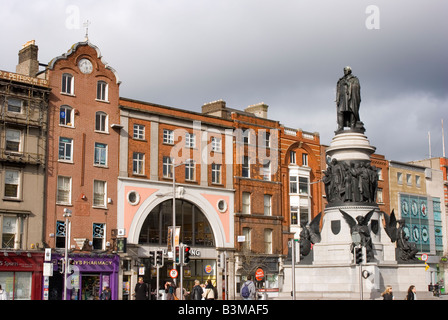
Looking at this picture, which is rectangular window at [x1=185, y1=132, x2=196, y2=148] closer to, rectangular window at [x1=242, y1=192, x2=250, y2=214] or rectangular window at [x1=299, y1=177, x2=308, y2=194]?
rectangular window at [x1=242, y1=192, x2=250, y2=214]

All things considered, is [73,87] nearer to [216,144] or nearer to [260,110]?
[216,144]

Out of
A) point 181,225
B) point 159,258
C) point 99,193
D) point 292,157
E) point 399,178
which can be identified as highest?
point 292,157

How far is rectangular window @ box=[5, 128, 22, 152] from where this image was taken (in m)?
46.7

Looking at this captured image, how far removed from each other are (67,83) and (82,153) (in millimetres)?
5803

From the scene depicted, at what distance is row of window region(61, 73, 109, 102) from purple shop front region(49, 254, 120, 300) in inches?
518

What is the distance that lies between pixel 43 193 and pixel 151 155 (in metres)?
10.7

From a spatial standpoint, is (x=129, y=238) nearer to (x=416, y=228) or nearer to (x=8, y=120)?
(x=8, y=120)

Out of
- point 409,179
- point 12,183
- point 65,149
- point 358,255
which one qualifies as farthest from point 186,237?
point 409,179

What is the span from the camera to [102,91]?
2096 inches

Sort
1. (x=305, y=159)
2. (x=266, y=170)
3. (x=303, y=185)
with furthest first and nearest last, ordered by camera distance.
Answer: (x=305, y=159) < (x=303, y=185) < (x=266, y=170)

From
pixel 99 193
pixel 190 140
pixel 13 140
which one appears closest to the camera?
pixel 13 140

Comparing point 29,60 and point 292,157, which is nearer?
point 29,60

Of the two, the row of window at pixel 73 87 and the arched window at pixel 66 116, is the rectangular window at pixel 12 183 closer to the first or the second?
the arched window at pixel 66 116

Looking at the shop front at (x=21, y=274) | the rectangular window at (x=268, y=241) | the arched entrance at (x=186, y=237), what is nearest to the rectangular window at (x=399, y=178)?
the rectangular window at (x=268, y=241)
